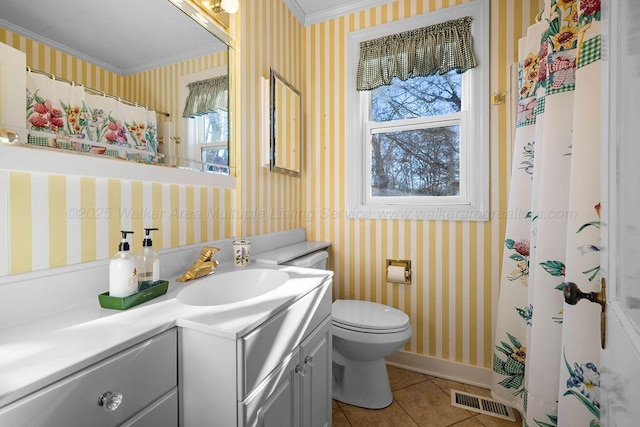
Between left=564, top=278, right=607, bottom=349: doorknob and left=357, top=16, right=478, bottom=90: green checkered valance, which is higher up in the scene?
left=357, top=16, right=478, bottom=90: green checkered valance

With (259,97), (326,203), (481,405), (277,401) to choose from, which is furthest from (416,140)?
(277,401)

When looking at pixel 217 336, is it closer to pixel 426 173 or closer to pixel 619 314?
pixel 619 314

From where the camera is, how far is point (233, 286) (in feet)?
4.03

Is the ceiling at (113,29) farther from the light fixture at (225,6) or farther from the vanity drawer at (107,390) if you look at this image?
the vanity drawer at (107,390)

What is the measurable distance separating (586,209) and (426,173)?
122cm

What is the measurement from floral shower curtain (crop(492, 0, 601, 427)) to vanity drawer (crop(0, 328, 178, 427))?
110 cm

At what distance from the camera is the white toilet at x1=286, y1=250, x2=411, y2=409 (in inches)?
58.9

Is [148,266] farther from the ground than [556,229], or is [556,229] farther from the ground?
[556,229]

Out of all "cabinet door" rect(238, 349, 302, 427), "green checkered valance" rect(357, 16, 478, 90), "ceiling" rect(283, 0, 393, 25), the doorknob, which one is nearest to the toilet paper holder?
"cabinet door" rect(238, 349, 302, 427)

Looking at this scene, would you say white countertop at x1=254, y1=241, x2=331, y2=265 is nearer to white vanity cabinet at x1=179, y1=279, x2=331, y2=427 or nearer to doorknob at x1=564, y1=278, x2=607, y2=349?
white vanity cabinet at x1=179, y1=279, x2=331, y2=427

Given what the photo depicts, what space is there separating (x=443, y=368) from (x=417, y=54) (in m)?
2.06

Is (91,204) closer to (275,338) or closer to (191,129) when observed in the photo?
(191,129)

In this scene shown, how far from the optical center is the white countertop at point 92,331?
19.6 inches

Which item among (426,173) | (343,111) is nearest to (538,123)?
(426,173)
